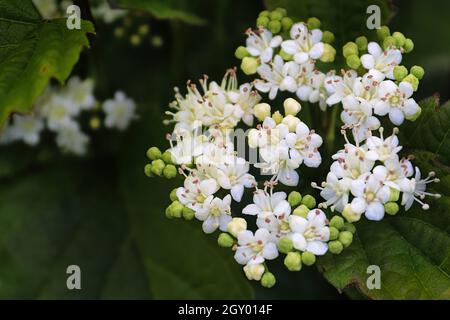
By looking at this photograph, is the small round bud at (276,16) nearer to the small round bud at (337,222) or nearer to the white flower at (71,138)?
the small round bud at (337,222)

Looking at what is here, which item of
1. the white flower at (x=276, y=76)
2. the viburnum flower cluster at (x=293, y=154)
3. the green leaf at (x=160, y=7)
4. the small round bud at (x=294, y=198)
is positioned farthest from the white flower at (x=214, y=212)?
the green leaf at (x=160, y=7)

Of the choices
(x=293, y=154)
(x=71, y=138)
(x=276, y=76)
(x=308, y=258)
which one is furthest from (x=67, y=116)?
(x=308, y=258)

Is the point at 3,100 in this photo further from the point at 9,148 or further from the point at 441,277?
the point at 441,277

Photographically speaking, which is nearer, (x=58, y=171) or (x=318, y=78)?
(x=318, y=78)

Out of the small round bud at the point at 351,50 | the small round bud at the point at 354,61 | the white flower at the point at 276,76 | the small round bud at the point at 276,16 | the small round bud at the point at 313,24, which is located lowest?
the white flower at the point at 276,76
